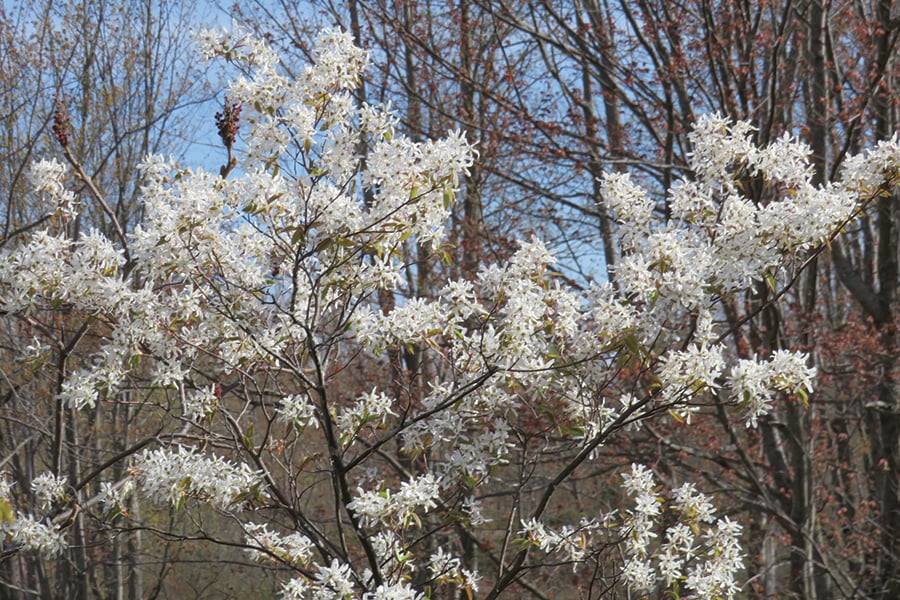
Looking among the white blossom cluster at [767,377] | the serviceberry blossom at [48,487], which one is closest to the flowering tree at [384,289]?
the white blossom cluster at [767,377]

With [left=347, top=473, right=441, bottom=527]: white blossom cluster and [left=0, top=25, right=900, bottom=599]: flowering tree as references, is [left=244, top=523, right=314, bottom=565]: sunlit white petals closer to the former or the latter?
[left=0, top=25, right=900, bottom=599]: flowering tree

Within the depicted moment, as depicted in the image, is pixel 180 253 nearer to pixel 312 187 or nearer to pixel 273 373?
pixel 312 187

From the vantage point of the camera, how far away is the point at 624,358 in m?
2.50

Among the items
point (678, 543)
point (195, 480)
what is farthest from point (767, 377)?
point (195, 480)

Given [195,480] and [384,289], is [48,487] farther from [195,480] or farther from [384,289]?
[384,289]

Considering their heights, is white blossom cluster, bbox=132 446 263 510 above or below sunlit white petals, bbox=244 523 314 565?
above

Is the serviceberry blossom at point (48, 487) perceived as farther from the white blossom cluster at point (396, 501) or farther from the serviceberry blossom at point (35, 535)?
the white blossom cluster at point (396, 501)

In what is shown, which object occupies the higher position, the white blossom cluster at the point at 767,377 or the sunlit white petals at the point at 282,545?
the white blossom cluster at the point at 767,377

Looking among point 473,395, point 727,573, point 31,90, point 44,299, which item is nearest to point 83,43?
point 31,90

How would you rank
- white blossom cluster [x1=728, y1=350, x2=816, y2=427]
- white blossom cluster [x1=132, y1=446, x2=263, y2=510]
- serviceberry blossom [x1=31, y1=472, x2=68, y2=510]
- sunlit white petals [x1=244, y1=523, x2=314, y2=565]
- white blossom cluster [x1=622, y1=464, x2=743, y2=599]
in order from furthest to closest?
serviceberry blossom [x1=31, y1=472, x2=68, y2=510], sunlit white petals [x1=244, y1=523, x2=314, y2=565], white blossom cluster [x1=622, y1=464, x2=743, y2=599], white blossom cluster [x1=132, y1=446, x2=263, y2=510], white blossom cluster [x1=728, y1=350, x2=816, y2=427]

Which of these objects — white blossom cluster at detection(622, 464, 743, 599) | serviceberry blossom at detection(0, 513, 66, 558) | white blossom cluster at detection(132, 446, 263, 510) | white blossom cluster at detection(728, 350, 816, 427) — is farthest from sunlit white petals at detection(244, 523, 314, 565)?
white blossom cluster at detection(728, 350, 816, 427)

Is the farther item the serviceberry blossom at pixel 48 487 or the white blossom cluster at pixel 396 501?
the serviceberry blossom at pixel 48 487

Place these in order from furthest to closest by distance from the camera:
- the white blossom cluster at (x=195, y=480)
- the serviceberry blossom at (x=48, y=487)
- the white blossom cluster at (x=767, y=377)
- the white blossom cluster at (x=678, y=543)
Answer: the serviceberry blossom at (x=48, y=487), the white blossom cluster at (x=678, y=543), the white blossom cluster at (x=195, y=480), the white blossom cluster at (x=767, y=377)

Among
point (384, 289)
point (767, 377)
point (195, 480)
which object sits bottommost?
point (195, 480)
